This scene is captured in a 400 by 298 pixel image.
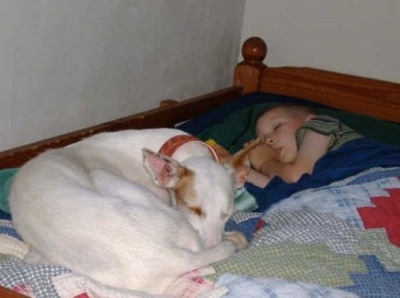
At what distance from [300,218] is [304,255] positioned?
0.61 ft

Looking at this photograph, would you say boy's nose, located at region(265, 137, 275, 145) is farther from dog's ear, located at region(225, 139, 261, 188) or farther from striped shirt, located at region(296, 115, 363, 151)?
dog's ear, located at region(225, 139, 261, 188)

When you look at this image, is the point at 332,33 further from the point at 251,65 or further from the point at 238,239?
the point at 238,239

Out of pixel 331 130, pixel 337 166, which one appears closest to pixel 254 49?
pixel 331 130

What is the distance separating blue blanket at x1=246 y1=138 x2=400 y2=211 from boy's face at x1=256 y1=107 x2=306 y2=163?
8.2 inches

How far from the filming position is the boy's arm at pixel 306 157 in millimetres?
2176

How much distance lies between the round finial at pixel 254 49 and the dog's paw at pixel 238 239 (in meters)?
1.30

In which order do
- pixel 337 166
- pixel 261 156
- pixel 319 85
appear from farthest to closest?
pixel 319 85, pixel 261 156, pixel 337 166

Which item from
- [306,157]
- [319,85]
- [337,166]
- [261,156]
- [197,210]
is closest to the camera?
[197,210]

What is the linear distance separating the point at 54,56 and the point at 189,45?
797 millimetres

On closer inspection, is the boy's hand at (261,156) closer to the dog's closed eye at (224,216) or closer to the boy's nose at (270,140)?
the boy's nose at (270,140)

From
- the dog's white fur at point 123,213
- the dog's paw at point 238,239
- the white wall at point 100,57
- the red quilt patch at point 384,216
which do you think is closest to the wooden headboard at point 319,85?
the white wall at point 100,57

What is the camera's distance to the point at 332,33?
2.88 m

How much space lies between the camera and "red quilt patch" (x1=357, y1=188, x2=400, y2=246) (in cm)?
167

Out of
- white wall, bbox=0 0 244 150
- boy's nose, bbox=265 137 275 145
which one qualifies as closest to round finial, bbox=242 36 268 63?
white wall, bbox=0 0 244 150
